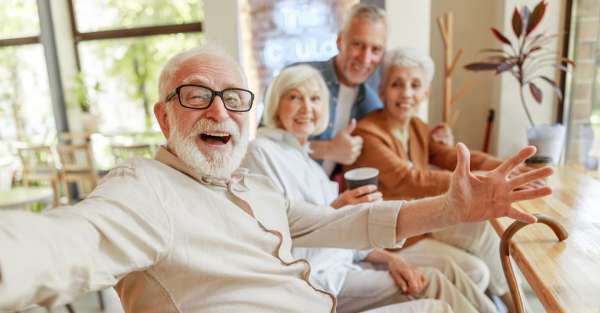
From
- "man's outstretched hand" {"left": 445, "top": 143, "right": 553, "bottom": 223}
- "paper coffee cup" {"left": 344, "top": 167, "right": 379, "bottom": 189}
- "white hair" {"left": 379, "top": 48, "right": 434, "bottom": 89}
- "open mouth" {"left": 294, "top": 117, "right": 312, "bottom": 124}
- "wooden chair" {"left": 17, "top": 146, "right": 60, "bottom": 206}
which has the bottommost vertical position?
"wooden chair" {"left": 17, "top": 146, "right": 60, "bottom": 206}

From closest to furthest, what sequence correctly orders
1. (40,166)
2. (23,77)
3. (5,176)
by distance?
(5,176) → (40,166) → (23,77)

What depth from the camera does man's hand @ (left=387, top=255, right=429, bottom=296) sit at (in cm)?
145

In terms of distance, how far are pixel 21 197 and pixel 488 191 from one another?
3.71 m

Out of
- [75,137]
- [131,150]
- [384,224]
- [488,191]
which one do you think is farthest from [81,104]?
[488,191]

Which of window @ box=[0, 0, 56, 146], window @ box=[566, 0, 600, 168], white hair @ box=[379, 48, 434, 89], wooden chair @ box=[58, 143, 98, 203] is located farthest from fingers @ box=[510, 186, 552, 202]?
window @ box=[0, 0, 56, 146]

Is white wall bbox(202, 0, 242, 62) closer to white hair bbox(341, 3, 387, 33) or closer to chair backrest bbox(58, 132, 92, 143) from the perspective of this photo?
white hair bbox(341, 3, 387, 33)

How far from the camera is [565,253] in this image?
3.50 ft

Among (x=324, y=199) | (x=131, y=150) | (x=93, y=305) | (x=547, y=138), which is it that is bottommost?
(x=93, y=305)

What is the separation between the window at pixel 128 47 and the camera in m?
5.24

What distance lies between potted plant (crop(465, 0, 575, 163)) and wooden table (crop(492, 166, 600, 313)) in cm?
56

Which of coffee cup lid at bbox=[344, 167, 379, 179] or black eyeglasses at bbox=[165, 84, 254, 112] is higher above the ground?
black eyeglasses at bbox=[165, 84, 254, 112]

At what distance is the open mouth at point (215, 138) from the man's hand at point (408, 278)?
2.60ft

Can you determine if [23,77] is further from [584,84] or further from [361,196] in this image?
[584,84]

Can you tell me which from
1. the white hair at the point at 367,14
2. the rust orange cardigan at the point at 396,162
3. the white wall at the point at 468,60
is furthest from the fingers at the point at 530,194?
the white wall at the point at 468,60
